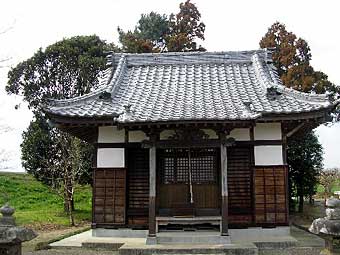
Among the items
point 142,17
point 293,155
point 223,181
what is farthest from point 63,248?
point 142,17

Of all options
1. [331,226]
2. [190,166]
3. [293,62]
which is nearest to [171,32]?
[293,62]

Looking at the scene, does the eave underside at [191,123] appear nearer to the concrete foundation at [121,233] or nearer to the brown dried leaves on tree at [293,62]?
the concrete foundation at [121,233]

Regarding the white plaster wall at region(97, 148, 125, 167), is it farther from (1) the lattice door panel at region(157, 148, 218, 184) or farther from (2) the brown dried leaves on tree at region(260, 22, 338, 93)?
(2) the brown dried leaves on tree at region(260, 22, 338, 93)

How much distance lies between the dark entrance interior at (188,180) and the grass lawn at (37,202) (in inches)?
367

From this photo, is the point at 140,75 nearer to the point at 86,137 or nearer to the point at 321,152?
the point at 86,137

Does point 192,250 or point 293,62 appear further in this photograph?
point 293,62

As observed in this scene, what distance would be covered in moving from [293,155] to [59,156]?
1441 cm

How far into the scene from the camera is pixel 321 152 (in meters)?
23.1

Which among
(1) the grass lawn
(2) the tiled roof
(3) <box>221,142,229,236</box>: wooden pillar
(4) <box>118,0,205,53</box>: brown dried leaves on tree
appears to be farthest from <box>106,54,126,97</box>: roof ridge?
(4) <box>118,0,205,53</box>: brown dried leaves on tree

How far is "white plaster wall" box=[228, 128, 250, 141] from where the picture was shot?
13586 mm

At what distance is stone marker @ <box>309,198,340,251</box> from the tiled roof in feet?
19.3

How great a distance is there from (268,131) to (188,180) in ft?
9.93

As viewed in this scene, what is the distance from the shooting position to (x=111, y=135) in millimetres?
13898

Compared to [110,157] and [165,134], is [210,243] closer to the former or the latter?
[165,134]
